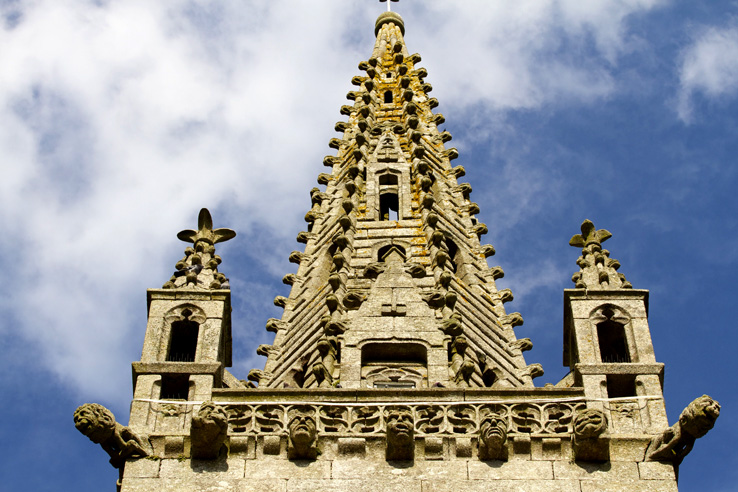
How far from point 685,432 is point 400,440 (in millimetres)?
3410

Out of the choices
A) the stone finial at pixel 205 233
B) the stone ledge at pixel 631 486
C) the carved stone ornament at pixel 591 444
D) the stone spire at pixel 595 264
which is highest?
the stone finial at pixel 205 233

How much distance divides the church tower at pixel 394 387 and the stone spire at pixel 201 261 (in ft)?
0.11

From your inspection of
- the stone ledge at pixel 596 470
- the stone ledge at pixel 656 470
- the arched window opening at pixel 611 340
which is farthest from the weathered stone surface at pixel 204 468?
the arched window opening at pixel 611 340

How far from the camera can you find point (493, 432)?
2183 cm

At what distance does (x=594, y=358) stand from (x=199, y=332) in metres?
5.29

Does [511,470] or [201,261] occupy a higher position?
[201,261]

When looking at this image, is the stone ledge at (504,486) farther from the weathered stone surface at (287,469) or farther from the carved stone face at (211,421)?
the carved stone face at (211,421)

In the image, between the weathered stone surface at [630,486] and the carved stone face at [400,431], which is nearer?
the weathered stone surface at [630,486]

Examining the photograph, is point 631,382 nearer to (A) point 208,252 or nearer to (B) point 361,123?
(A) point 208,252

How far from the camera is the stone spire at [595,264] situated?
25.2 meters

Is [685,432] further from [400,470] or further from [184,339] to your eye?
[184,339]

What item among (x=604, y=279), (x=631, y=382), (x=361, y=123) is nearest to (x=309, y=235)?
(x=361, y=123)

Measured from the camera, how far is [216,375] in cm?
2359

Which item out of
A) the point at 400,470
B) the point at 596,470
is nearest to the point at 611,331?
the point at 596,470
